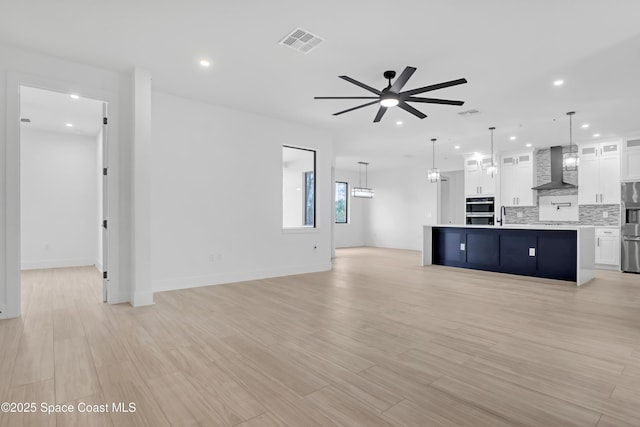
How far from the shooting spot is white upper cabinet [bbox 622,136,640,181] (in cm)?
703

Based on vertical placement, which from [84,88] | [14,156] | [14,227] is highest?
[84,88]

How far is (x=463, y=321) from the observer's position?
3.52 meters

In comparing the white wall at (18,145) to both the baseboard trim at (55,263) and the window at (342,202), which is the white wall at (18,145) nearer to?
the baseboard trim at (55,263)

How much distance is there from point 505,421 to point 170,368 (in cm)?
221

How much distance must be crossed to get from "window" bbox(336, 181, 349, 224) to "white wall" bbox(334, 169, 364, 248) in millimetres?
128

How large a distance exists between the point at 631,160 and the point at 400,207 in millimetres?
6488

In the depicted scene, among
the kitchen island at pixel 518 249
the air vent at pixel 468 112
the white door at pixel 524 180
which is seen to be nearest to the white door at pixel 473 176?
the white door at pixel 524 180

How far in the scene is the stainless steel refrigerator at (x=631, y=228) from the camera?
680 cm

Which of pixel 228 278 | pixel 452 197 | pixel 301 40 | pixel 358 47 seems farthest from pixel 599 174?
pixel 228 278

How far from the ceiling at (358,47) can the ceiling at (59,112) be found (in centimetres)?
151

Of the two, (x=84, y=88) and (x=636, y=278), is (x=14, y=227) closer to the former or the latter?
(x=84, y=88)

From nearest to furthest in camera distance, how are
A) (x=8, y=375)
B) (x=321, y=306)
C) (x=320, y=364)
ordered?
(x=8, y=375) < (x=320, y=364) < (x=321, y=306)

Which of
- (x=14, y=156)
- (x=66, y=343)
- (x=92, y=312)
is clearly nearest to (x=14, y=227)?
(x=14, y=156)

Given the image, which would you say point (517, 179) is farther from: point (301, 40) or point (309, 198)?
point (301, 40)
